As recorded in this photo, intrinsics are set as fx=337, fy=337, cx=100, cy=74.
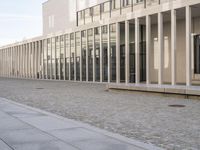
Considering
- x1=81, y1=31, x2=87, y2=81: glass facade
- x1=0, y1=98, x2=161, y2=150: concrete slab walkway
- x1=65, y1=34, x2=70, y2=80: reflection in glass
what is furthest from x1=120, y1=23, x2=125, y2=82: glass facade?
x1=0, y1=98, x2=161, y2=150: concrete slab walkway

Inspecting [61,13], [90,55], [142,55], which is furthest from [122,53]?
[61,13]

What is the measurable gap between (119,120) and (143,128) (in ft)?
4.77

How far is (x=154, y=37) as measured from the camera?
31.6 m

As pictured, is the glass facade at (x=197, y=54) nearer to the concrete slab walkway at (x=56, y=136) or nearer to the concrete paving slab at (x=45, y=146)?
the concrete slab walkway at (x=56, y=136)

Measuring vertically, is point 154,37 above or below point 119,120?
above

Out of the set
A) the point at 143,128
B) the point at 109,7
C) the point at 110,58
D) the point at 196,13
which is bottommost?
the point at 143,128

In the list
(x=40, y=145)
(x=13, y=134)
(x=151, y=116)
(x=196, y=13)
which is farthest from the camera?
(x=196, y=13)

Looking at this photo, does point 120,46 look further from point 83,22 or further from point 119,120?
point 119,120

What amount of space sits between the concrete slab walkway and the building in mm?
8766

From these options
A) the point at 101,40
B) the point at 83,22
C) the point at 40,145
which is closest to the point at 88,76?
the point at 101,40

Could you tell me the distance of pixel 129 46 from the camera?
30.8 meters

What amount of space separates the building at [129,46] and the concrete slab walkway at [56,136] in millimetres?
8766

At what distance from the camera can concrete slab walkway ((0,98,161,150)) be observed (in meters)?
6.65

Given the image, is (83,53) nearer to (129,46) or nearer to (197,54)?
(129,46)
